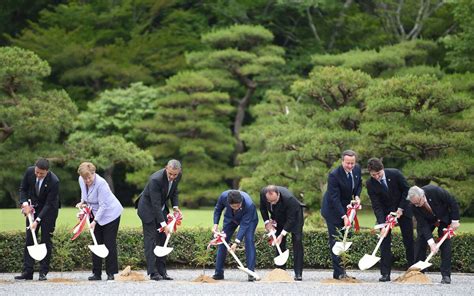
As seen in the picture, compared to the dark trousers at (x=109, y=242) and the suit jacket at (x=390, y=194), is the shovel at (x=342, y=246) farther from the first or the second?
the dark trousers at (x=109, y=242)

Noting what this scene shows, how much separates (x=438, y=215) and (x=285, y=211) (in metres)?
1.89

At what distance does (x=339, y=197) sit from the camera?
12062 mm

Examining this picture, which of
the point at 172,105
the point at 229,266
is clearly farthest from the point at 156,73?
the point at 229,266

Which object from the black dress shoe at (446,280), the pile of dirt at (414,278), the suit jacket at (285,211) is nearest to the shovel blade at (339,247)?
the suit jacket at (285,211)

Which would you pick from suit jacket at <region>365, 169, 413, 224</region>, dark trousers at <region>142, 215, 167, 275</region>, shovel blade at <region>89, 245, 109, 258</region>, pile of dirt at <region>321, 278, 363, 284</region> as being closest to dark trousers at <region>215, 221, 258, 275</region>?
dark trousers at <region>142, 215, 167, 275</region>

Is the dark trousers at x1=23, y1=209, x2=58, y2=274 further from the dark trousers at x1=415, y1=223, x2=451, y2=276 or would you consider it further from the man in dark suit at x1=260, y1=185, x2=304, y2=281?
the dark trousers at x1=415, y1=223, x2=451, y2=276

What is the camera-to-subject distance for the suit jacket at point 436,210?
11.9 metres

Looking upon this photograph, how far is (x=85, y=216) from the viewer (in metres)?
12.0

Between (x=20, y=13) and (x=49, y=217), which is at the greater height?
(x=20, y=13)

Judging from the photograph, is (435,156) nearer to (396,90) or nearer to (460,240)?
(396,90)

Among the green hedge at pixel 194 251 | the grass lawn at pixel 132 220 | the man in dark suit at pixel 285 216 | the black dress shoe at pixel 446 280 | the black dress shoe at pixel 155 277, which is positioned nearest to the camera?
the black dress shoe at pixel 446 280

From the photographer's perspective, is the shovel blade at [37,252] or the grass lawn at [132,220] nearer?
the shovel blade at [37,252]

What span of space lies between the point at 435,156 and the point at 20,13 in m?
20.6

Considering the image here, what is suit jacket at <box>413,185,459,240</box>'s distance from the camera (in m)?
11.9
